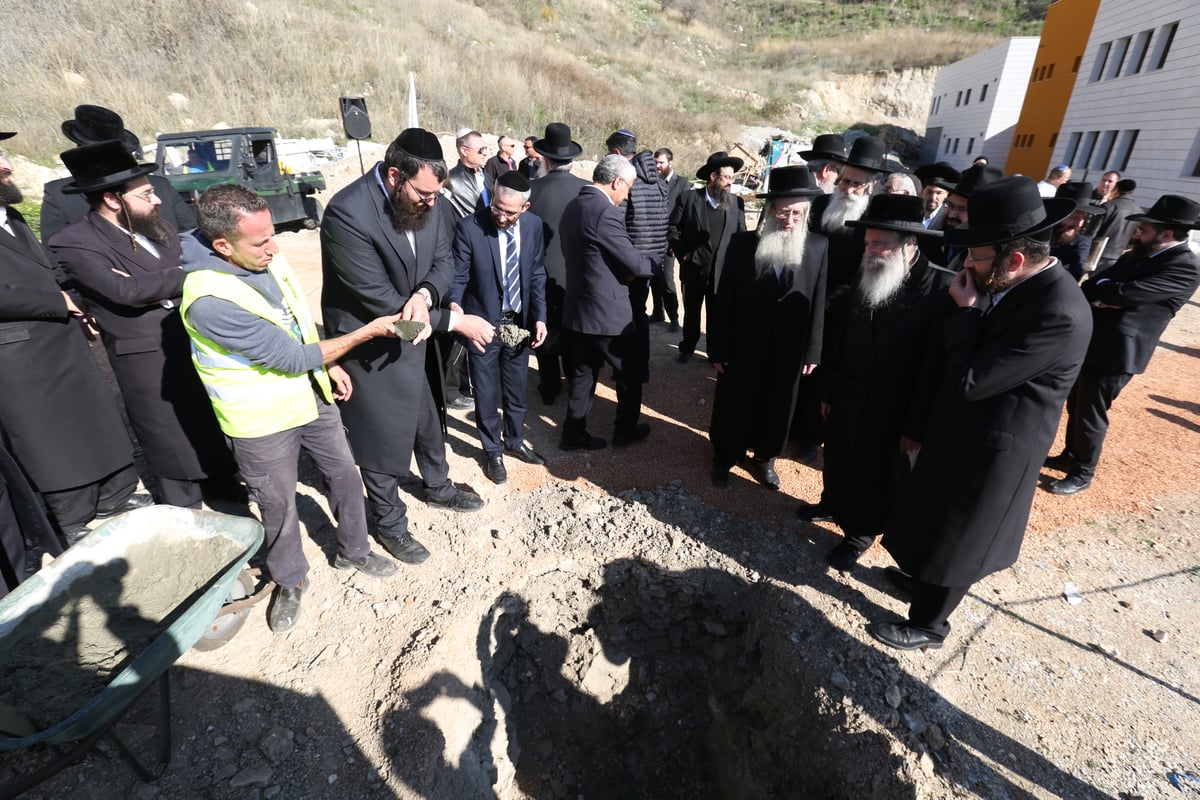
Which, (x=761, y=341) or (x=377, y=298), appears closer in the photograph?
(x=377, y=298)

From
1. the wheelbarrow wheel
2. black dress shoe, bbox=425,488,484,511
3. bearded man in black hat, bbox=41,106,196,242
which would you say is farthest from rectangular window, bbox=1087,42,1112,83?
the wheelbarrow wheel

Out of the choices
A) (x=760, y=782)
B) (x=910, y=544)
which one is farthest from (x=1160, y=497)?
(x=760, y=782)

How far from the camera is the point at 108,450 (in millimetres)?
3387

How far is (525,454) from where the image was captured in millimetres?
4656

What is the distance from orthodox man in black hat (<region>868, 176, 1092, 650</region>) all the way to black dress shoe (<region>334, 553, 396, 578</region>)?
2.82m

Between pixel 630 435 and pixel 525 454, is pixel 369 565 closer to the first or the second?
pixel 525 454

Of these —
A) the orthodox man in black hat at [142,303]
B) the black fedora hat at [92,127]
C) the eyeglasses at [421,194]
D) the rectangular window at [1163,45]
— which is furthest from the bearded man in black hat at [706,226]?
the rectangular window at [1163,45]

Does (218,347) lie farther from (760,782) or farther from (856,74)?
(856,74)

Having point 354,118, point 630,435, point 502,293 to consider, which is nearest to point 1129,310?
point 630,435

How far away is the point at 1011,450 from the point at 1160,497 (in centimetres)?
317

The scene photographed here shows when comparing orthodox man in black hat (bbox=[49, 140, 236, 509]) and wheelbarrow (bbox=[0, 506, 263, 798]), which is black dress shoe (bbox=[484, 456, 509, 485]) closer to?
orthodox man in black hat (bbox=[49, 140, 236, 509])

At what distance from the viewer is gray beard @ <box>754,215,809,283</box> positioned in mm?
3559

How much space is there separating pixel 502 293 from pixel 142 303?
2013 millimetres

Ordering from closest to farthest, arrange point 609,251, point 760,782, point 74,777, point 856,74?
point 74,777 → point 760,782 → point 609,251 → point 856,74
